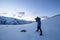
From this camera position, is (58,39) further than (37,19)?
No

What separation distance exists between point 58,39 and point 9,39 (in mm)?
3445

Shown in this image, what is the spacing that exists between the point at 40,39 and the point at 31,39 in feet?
2.09

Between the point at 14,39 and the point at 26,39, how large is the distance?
0.86m

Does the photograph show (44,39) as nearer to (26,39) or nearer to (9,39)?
(26,39)

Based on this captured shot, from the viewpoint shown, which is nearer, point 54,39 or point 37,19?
point 54,39

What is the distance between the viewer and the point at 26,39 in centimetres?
734

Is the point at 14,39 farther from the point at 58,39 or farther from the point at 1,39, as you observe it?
the point at 58,39

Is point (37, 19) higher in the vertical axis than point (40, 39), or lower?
higher

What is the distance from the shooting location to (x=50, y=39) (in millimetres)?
7293

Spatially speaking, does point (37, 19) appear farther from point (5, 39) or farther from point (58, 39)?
point (5, 39)

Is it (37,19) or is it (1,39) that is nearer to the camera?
(1,39)

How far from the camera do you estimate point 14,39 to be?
24.2 feet

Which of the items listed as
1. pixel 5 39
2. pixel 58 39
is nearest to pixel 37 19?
pixel 58 39

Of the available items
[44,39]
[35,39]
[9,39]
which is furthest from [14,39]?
[44,39]
